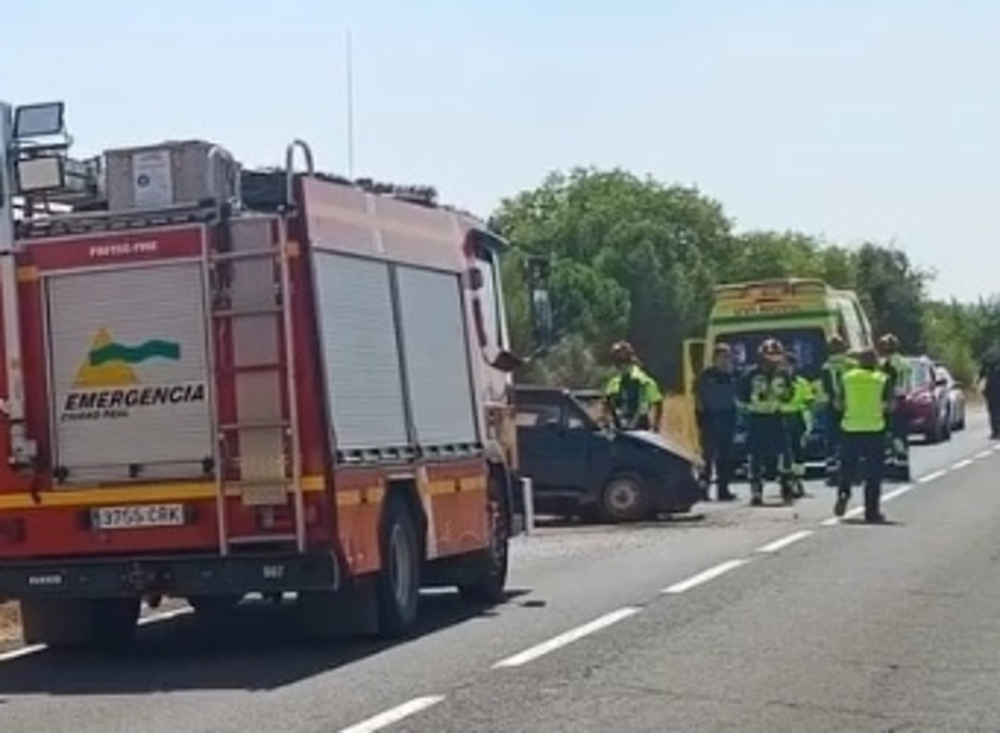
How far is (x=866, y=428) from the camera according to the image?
2481 cm

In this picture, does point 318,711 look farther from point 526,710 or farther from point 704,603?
point 704,603

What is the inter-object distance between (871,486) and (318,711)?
13.3 metres

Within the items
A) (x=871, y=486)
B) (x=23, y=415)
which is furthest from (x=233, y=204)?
(x=871, y=486)

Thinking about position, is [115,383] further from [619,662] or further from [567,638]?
[619,662]

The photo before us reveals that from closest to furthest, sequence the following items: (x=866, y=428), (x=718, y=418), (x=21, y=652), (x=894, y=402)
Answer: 1. (x=21, y=652)
2. (x=866, y=428)
3. (x=894, y=402)
4. (x=718, y=418)

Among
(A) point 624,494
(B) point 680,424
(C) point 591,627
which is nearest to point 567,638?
(C) point 591,627

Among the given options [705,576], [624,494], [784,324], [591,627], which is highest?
[784,324]

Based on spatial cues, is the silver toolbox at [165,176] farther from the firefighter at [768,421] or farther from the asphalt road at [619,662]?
the firefighter at [768,421]

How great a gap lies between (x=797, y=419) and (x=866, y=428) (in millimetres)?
4425

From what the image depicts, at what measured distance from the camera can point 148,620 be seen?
17.3 meters

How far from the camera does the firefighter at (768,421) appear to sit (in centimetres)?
2797

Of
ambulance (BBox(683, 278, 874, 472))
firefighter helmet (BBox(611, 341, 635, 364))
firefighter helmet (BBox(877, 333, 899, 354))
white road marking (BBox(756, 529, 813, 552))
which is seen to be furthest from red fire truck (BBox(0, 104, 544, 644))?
ambulance (BBox(683, 278, 874, 472))

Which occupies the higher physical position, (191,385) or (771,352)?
(771,352)

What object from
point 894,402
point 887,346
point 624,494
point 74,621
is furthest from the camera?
point 887,346
